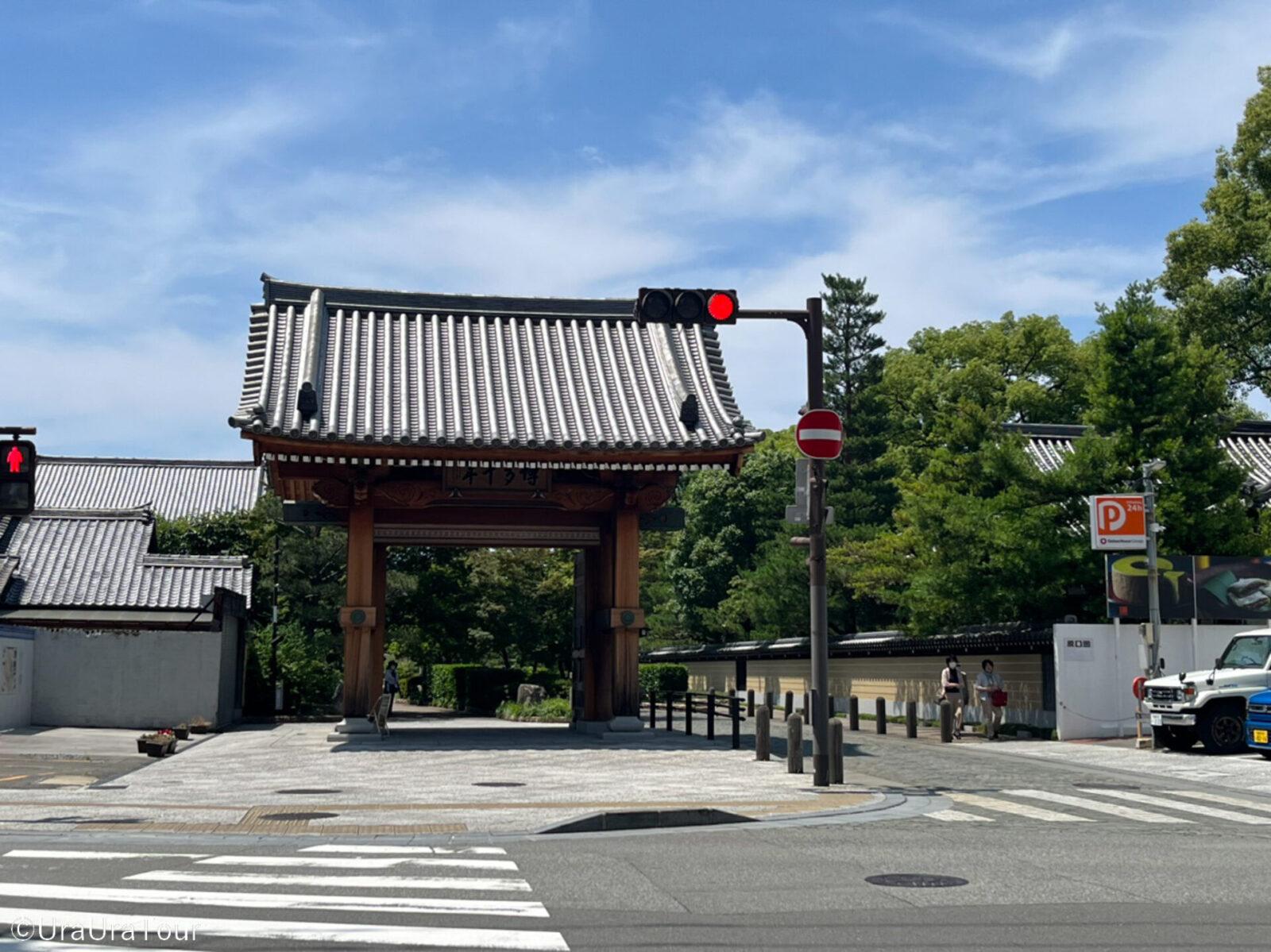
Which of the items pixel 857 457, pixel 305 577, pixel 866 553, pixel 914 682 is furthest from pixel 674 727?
pixel 857 457

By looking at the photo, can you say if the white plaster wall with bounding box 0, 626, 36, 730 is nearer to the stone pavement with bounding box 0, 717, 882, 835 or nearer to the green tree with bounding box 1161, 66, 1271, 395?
the stone pavement with bounding box 0, 717, 882, 835

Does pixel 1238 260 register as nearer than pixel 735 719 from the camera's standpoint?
No

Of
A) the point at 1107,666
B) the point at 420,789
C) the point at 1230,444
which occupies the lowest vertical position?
the point at 420,789

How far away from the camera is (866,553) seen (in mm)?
42719

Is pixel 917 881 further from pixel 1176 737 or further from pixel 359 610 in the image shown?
pixel 359 610

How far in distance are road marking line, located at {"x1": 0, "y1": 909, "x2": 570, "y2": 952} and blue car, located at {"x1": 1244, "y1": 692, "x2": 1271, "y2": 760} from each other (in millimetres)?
18192

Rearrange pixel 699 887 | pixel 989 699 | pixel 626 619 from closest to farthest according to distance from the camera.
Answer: pixel 699 887 < pixel 626 619 < pixel 989 699

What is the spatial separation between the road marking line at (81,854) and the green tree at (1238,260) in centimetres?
4565

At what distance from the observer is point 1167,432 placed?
30953 mm

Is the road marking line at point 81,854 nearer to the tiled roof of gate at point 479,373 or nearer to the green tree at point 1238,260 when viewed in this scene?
the tiled roof of gate at point 479,373

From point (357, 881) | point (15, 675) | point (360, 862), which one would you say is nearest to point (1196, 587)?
point (360, 862)

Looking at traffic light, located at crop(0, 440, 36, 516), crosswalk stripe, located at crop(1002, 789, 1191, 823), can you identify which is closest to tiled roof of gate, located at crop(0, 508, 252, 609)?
traffic light, located at crop(0, 440, 36, 516)

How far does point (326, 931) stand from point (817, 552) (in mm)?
11288

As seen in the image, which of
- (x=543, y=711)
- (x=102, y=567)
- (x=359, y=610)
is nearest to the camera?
(x=359, y=610)
